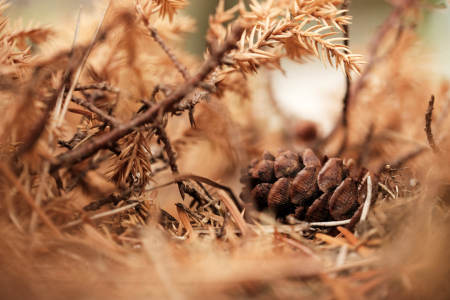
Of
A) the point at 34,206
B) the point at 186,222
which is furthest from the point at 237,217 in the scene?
the point at 34,206

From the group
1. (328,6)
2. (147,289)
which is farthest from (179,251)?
(328,6)

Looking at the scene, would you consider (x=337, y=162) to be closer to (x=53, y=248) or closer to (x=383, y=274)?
(x=383, y=274)

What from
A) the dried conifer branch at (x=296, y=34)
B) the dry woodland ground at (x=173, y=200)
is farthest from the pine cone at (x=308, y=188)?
the dried conifer branch at (x=296, y=34)

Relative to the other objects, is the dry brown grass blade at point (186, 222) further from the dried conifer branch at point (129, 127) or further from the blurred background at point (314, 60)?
the blurred background at point (314, 60)

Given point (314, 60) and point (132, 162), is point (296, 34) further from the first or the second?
point (132, 162)

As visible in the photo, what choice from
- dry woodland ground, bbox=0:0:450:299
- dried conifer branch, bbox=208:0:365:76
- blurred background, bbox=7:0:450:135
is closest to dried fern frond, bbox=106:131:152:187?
dry woodland ground, bbox=0:0:450:299
